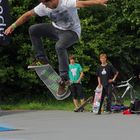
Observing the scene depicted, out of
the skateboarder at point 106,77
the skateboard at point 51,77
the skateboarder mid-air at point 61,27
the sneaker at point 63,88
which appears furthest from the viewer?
the skateboarder at point 106,77

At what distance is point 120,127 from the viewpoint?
517 inches

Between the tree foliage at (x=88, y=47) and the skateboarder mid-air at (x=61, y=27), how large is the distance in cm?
1182

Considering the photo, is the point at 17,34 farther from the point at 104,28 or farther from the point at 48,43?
the point at 104,28

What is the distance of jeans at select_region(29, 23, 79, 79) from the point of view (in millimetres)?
9133

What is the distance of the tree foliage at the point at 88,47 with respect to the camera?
22.1 metres

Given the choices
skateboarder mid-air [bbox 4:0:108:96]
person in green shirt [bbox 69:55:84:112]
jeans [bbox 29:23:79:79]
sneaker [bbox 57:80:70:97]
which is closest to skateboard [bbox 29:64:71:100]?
sneaker [bbox 57:80:70:97]

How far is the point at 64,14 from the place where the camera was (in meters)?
8.80

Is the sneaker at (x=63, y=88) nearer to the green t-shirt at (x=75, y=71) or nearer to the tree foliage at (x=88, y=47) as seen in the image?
the green t-shirt at (x=75, y=71)

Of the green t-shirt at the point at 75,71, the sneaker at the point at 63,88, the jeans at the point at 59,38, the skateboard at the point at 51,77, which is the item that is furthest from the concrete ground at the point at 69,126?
the jeans at the point at 59,38

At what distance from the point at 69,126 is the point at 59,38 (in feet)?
15.6

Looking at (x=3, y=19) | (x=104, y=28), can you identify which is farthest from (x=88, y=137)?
(x=104, y=28)

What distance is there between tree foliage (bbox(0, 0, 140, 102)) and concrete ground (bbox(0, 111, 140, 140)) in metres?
4.45

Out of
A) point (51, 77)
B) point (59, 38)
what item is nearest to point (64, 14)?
point (59, 38)

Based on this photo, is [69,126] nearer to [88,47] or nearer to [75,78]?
[75,78]
